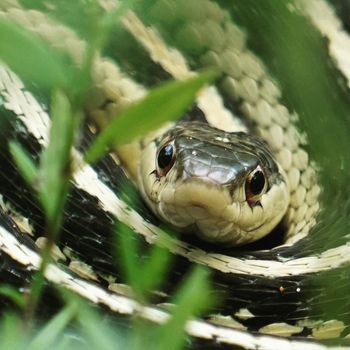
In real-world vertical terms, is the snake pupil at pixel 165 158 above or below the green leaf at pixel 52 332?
above

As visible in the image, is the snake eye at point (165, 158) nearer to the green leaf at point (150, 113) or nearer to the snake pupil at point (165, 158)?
the snake pupil at point (165, 158)

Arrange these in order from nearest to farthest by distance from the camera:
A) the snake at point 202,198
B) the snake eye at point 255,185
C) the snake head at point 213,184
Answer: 1. the snake at point 202,198
2. the snake head at point 213,184
3. the snake eye at point 255,185

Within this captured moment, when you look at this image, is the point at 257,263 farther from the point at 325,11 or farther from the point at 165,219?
the point at 325,11

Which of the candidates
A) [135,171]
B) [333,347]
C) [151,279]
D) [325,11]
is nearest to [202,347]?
[333,347]

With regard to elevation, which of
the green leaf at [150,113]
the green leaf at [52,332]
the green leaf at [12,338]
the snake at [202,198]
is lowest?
the green leaf at [12,338]

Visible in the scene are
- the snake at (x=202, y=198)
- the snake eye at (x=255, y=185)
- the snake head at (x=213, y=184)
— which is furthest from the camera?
the snake eye at (x=255, y=185)

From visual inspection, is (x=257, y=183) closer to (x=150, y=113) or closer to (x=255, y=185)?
(x=255, y=185)

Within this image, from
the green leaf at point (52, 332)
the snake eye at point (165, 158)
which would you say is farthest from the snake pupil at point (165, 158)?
the green leaf at point (52, 332)

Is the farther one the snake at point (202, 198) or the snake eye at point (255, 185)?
the snake eye at point (255, 185)
